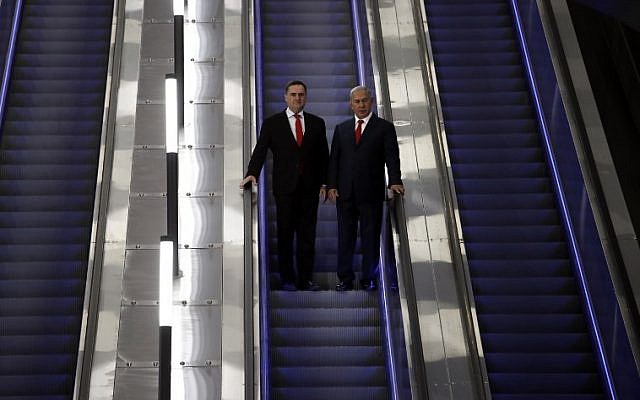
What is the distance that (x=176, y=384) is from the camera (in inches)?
285

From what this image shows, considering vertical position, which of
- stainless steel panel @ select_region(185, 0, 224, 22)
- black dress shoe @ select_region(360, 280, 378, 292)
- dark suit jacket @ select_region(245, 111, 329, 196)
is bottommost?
black dress shoe @ select_region(360, 280, 378, 292)

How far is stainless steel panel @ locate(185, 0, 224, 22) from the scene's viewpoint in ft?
34.0

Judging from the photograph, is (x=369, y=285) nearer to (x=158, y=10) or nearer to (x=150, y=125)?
(x=150, y=125)

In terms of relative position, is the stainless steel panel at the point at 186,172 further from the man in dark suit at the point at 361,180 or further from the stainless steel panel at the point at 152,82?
the man in dark suit at the point at 361,180

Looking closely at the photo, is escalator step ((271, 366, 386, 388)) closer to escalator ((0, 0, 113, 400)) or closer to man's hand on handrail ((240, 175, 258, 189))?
man's hand on handrail ((240, 175, 258, 189))

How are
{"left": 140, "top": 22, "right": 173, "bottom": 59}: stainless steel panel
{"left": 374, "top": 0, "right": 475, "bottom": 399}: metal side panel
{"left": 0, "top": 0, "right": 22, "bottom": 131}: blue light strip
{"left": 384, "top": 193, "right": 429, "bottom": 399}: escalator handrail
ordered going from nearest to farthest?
{"left": 384, "top": 193, "right": 429, "bottom": 399}: escalator handrail < {"left": 374, "top": 0, "right": 475, "bottom": 399}: metal side panel < {"left": 0, "top": 0, "right": 22, "bottom": 131}: blue light strip < {"left": 140, "top": 22, "right": 173, "bottom": 59}: stainless steel panel

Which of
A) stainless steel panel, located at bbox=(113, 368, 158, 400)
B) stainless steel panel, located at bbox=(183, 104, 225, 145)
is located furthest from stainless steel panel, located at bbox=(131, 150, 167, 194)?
stainless steel panel, located at bbox=(113, 368, 158, 400)

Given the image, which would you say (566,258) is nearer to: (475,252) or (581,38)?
(475,252)

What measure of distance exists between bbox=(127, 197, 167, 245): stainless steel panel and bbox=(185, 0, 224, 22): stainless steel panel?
2.46 m

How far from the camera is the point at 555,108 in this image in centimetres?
888

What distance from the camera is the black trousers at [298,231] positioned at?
8.30 metres

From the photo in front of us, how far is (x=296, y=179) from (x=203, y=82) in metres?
1.78

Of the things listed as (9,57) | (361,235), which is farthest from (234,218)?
(9,57)

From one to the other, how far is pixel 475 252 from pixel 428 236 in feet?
4.02
